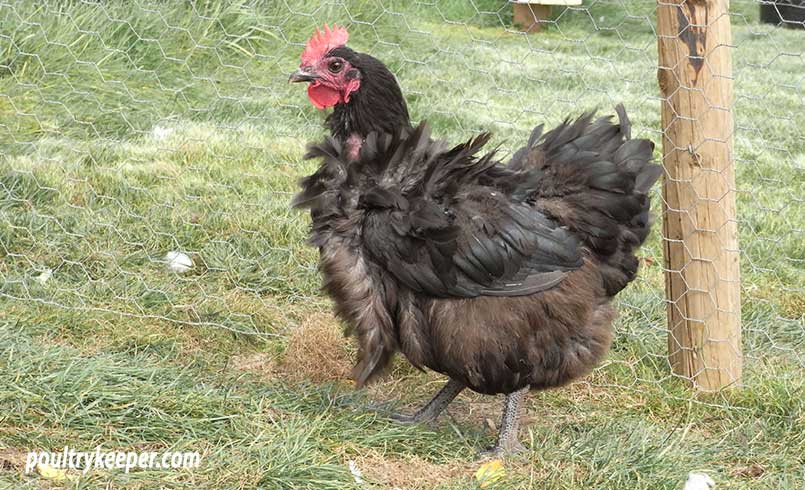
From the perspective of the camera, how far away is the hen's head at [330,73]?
10.1 feet

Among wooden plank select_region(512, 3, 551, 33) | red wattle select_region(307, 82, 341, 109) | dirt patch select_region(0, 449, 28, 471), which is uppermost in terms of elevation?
red wattle select_region(307, 82, 341, 109)

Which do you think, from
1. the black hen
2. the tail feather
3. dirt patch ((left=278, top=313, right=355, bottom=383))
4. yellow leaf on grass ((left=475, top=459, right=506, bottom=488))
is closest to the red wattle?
the black hen

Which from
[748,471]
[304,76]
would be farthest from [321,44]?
[748,471]

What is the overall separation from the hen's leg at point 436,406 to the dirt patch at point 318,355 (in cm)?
35

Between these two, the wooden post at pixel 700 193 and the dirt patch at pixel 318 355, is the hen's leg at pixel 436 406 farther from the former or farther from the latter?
the wooden post at pixel 700 193

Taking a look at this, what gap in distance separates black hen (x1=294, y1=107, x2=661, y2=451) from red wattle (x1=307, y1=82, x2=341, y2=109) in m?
0.16

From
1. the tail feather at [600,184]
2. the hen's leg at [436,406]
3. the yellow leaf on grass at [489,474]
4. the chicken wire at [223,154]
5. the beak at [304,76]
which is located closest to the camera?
the yellow leaf on grass at [489,474]

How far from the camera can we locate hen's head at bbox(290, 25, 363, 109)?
121 inches

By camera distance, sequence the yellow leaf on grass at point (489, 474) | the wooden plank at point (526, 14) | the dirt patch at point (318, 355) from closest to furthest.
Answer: the yellow leaf on grass at point (489, 474) → the dirt patch at point (318, 355) → the wooden plank at point (526, 14)

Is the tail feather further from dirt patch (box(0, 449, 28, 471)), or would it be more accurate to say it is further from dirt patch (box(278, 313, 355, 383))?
dirt patch (box(0, 449, 28, 471))

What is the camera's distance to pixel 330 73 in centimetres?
311

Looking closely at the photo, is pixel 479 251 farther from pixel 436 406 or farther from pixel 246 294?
pixel 246 294

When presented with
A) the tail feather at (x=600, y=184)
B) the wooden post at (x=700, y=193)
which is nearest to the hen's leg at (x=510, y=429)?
the tail feather at (x=600, y=184)

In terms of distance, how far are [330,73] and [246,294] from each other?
1.36m
